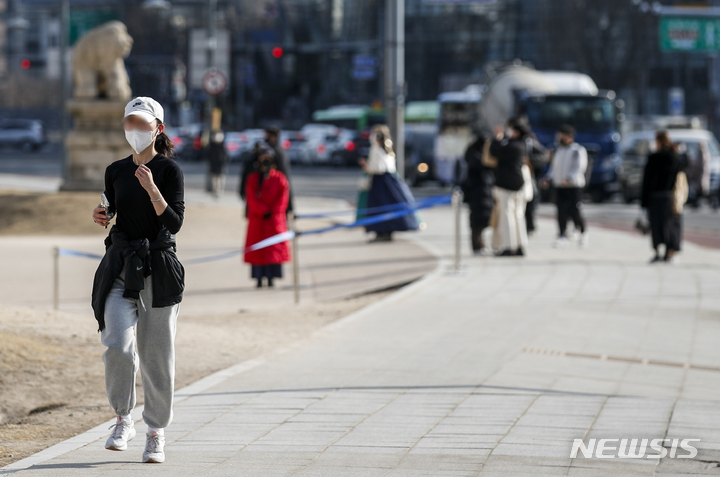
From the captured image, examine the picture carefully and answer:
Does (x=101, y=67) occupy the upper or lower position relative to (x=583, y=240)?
upper

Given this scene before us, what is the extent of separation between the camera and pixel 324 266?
1481 centimetres

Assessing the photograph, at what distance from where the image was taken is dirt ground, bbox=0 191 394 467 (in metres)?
6.18

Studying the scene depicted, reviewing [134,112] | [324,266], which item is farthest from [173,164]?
[324,266]

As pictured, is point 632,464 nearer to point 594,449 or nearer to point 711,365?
point 594,449

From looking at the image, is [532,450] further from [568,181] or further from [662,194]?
[568,181]

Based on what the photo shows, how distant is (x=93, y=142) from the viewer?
22.5 m

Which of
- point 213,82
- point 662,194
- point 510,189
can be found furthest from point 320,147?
point 662,194

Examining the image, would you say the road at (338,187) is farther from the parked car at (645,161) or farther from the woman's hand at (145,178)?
the woman's hand at (145,178)

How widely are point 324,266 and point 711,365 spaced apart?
735 centimetres

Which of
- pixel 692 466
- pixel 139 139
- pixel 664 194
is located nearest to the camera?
pixel 139 139

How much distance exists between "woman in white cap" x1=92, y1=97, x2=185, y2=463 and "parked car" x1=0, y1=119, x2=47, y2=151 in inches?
2371

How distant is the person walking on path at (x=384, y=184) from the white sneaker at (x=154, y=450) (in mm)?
11820

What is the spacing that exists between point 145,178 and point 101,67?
1903 centimetres

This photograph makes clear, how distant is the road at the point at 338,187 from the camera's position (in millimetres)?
21672
